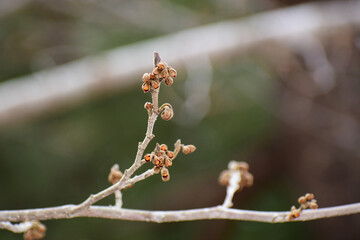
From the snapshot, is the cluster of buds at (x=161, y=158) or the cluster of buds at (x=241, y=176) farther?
the cluster of buds at (x=241, y=176)

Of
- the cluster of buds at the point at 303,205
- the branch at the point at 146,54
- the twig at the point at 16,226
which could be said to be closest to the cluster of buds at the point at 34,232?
the twig at the point at 16,226

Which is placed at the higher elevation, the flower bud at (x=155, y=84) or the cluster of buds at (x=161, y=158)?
the flower bud at (x=155, y=84)

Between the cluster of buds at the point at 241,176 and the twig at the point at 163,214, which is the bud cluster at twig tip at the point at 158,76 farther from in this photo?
the cluster of buds at the point at 241,176

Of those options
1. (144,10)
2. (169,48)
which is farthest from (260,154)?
(144,10)

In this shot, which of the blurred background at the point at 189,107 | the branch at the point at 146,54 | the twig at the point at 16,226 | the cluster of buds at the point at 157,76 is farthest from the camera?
the blurred background at the point at 189,107

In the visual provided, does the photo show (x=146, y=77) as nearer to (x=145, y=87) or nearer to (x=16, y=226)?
(x=145, y=87)

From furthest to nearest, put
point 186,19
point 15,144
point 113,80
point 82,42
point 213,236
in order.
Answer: point 82,42 < point 186,19 < point 15,144 < point 213,236 < point 113,80

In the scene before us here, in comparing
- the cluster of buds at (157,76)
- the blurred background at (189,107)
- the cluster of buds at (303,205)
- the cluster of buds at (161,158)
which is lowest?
the cluster of buds at (303,205)

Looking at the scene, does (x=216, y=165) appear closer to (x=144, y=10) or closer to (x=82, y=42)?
(x=144, y=10)
